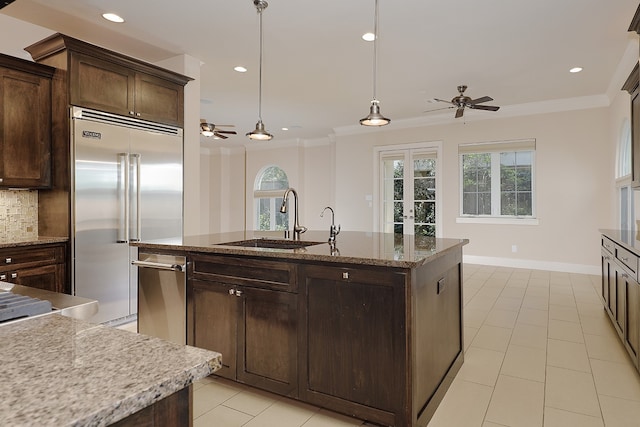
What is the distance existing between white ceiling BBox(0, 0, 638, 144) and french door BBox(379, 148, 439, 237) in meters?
1.82

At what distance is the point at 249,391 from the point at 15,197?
2.89m

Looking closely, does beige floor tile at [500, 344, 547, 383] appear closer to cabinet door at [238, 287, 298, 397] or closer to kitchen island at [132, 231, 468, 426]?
kitchen island at [132, 231, 468, 426]

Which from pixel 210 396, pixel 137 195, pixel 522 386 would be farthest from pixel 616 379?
pixel 137 195

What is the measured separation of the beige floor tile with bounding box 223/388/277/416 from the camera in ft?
7.11

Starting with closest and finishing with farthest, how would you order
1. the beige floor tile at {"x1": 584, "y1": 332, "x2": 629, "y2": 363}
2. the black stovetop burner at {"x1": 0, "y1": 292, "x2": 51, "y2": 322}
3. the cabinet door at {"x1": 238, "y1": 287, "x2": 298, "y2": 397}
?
the black stovetop burner at {"x1": 0, "y1": 292, "x2": 51, "y2": 322} → the cabinet door at {"x1": 238, "y1": 287, "x2": 298, "y2": 397} → the beige floor tile at {"x1": 584, "y1": 332, "x2": 629, "y2": 363}

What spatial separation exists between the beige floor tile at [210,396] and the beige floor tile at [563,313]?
128 inches

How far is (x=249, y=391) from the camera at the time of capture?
2.37 meters

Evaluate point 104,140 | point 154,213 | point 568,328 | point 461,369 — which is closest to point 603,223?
point 568,328

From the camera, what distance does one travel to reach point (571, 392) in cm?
235

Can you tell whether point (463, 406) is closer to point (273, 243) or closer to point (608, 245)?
point (273, 243)

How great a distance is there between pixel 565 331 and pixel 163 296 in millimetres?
3431

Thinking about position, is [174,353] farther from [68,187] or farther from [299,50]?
[299,50]

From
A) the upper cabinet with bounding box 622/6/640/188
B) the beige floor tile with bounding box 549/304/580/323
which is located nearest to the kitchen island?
the beige floor tile with bounding box 549/304/580/323

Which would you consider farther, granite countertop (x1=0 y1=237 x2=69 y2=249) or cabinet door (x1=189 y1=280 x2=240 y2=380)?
granite countertop (x1=0 y1=237 x2=69 y2=249)
